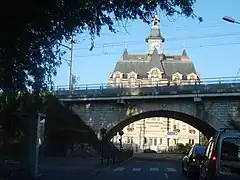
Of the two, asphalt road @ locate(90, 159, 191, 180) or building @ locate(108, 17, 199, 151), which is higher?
building @ locate(108, 17, 199, 151)

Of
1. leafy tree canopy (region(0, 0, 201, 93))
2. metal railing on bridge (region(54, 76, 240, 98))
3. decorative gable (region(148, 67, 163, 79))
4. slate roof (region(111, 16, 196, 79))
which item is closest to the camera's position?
leafy tree canopy (region(0, 0, 201, 93))

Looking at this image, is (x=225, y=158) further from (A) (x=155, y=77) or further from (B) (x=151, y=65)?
(B) (x=151, y=65)

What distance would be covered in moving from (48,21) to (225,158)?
5394mm

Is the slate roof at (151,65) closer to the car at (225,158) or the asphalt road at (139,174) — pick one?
the asphalt road at (139,174)

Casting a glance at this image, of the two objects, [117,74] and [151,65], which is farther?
[151,65]

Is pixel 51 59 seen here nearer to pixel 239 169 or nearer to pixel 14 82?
pixel 14 82

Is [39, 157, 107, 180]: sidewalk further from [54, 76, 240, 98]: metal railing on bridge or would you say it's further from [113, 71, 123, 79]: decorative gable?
[113, 71, 123, 79]: decorative gable

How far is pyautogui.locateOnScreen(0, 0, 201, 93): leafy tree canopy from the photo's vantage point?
10.5 meters

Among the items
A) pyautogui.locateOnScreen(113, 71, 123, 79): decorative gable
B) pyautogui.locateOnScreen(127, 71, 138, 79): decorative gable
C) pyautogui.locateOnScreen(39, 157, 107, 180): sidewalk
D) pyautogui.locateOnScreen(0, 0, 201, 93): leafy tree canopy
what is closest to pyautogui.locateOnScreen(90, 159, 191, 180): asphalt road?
pyautogui.locateOnScreen(39, 157, 107, 180): sidewalk

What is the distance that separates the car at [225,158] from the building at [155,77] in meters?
83.6

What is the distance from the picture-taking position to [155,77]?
11600 centimetres

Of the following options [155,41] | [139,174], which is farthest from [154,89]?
[155,41]

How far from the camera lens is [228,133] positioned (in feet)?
41.3

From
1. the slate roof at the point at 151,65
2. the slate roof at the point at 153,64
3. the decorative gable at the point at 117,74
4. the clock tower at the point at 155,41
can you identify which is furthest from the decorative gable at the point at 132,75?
the clock tower at the point at 155,41
